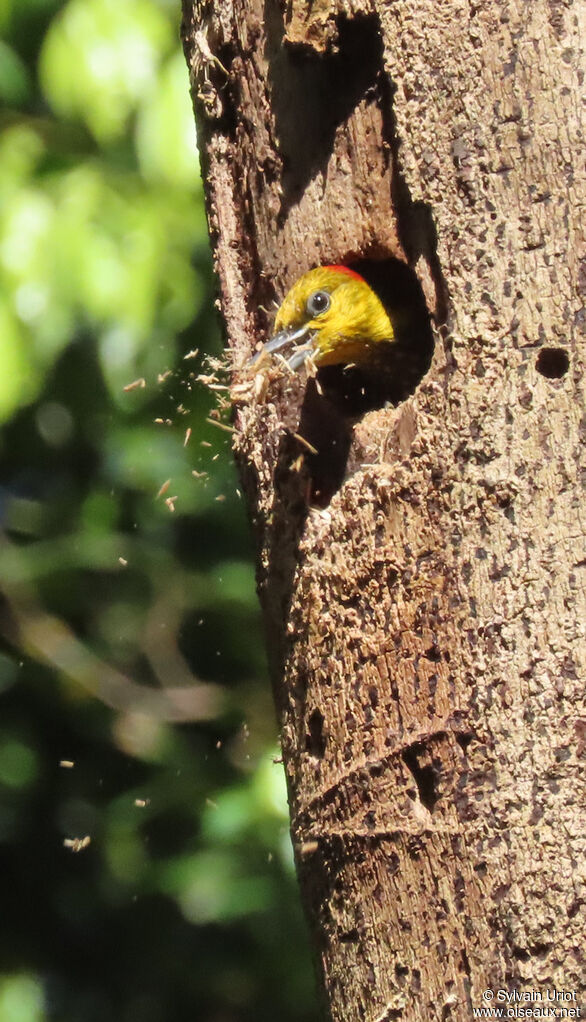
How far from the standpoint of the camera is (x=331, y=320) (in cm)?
265

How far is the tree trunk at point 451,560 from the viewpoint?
170 centimetres

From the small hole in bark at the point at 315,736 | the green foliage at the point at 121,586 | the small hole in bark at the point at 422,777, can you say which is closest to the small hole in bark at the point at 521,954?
the small hole in bark at the point at 422,777

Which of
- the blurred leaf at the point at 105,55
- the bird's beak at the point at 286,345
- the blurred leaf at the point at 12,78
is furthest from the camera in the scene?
the blurred leaf at the point at 12,78

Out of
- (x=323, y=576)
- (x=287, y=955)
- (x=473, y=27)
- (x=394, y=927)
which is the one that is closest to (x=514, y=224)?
(x=473, y=27)

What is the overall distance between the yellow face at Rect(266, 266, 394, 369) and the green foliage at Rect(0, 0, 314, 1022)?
0.48 m

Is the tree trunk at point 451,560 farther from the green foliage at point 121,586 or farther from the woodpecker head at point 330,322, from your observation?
the green foliage at point 121,586

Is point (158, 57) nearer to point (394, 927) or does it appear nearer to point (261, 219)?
point (261, 219)

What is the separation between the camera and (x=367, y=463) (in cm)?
200

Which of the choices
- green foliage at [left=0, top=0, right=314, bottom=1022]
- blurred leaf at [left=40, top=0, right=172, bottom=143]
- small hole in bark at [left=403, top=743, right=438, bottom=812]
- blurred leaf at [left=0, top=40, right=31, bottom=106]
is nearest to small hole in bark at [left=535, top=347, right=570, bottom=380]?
small hole in bark at [left=403, top=743, right=438, bottom=812]

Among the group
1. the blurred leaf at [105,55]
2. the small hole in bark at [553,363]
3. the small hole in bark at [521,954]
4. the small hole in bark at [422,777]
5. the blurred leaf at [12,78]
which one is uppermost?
the blurred leaf at [12,78]

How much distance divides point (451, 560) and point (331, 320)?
3.26ft

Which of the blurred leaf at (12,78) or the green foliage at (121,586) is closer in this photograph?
the green foliage at (121,586)

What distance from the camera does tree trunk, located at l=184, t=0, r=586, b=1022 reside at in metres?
1.70

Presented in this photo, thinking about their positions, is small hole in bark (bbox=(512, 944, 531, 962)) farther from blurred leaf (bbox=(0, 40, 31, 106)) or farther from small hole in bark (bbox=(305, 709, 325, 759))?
blurred leaf (bbox=(0, 40, 31, 106))
